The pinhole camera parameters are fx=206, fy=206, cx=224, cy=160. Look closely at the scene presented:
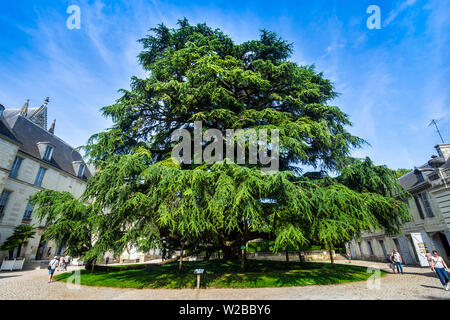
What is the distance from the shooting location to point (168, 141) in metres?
12.0

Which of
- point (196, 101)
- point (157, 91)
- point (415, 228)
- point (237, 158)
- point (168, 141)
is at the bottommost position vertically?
point (415, 228)

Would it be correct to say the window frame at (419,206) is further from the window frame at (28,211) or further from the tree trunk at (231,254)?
the window frame at (28,211)

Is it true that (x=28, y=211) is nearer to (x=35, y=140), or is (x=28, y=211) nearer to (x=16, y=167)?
(x=16, y=167)

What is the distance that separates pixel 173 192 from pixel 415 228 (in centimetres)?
2113

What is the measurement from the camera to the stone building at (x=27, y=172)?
57.5 feet

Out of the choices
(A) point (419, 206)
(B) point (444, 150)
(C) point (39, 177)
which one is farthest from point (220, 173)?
(C) point (39, 177)

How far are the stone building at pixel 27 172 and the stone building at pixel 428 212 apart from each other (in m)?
25.8

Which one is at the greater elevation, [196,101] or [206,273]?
[196,101]

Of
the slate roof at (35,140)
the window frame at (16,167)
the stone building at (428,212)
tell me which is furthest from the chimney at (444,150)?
the window frame at (16,167)

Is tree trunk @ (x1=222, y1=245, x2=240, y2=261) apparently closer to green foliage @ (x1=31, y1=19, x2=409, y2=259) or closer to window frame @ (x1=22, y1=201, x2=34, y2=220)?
green foliage @ (x1=31, y1=19, x2=409, y2=259)

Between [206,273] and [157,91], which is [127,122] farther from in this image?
[206,273]

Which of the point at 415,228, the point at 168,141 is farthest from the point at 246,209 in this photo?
the point at 415,228

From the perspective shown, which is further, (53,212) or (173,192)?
(53,212)
